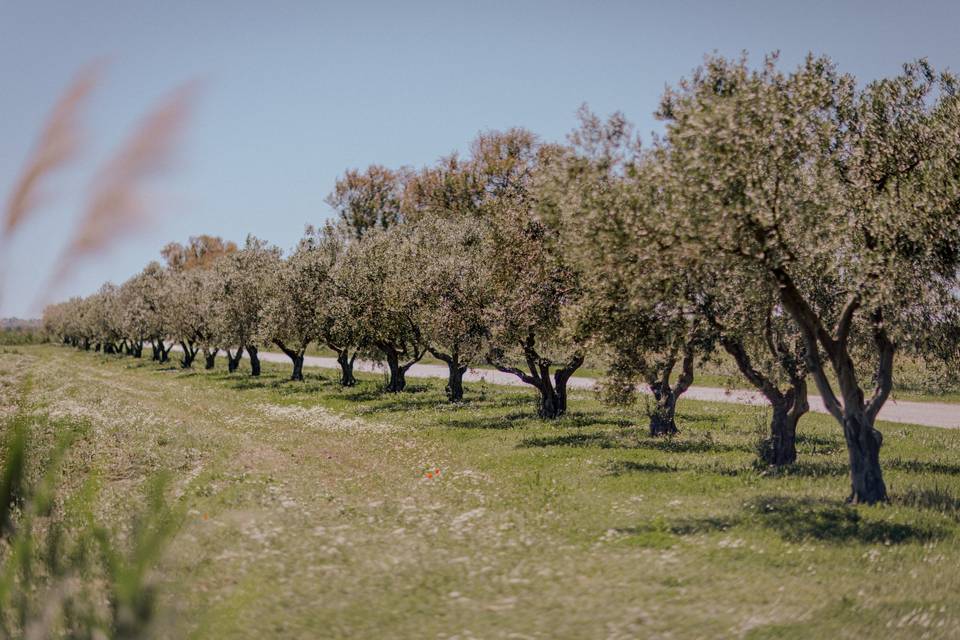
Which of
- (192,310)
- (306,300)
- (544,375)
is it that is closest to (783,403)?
(544,375)

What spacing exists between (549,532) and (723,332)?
7.77 m

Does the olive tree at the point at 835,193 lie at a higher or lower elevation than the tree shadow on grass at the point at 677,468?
higher

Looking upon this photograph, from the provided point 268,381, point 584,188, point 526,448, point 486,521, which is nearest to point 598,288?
point 584,188

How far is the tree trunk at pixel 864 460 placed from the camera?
16578mm

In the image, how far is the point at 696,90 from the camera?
1688 cm

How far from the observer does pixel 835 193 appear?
15.9 m

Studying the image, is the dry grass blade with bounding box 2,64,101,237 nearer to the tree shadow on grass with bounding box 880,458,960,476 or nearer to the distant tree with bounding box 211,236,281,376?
the tree shadow on grass with bounding box 880,458,960,476

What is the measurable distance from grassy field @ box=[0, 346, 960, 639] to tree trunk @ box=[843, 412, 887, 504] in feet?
1.47

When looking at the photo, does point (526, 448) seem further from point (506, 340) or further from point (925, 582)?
point (925, 582)

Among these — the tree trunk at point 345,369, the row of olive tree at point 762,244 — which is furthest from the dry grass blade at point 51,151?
the tree trunk at point 345,369

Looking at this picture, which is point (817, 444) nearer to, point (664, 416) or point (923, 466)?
point (923, 466)

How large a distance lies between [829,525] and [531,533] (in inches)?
226

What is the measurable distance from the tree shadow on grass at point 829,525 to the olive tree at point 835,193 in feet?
4.61

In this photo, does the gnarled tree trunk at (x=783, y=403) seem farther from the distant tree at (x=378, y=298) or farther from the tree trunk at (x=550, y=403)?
the distant tree at (x=378, y=298)
